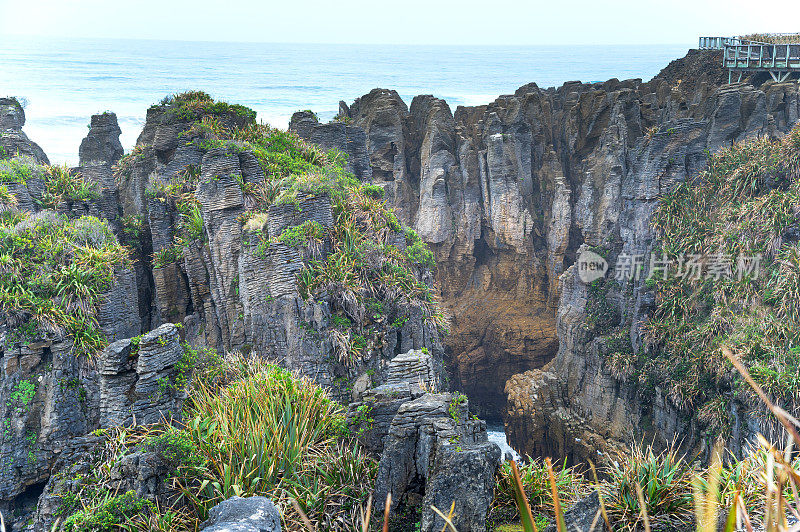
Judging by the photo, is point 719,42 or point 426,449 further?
point 719,42

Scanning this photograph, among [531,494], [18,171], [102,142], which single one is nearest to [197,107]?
[18,171]

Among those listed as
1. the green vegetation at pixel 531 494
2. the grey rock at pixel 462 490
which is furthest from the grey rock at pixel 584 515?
the grey rock at pixel 462 490

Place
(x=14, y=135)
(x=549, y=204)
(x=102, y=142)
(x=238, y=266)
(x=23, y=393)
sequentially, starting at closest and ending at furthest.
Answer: (x=23, y=393) < (x=238, y=266) < (x=14, y=135) < (x=102, y=142) < (x=549, y=204)

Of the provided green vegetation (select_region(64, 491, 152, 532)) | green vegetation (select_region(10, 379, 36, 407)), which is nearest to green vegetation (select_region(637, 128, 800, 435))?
green vegetation (select_region(64, 491, 152, 532))

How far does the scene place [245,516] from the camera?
4.48 metres

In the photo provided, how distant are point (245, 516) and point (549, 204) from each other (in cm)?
2404

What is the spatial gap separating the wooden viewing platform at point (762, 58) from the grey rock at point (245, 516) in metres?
28.5

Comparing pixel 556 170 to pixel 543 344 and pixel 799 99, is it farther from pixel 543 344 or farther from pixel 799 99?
pixel 799 99

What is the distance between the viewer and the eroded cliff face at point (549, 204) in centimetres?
1955

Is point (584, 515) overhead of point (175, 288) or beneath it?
overhead

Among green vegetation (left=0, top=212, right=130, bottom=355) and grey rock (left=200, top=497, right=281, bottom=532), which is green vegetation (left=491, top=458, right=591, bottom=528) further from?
green vegetation (left=0, top=212, right=130, bottom=355)

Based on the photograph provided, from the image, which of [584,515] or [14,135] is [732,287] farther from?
[14,135]

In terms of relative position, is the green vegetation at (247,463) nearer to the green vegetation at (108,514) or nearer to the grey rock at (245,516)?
the green vegetation at (108,514)

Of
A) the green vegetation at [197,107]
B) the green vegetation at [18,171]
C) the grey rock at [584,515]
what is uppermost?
the green vegetation at [197,107]
